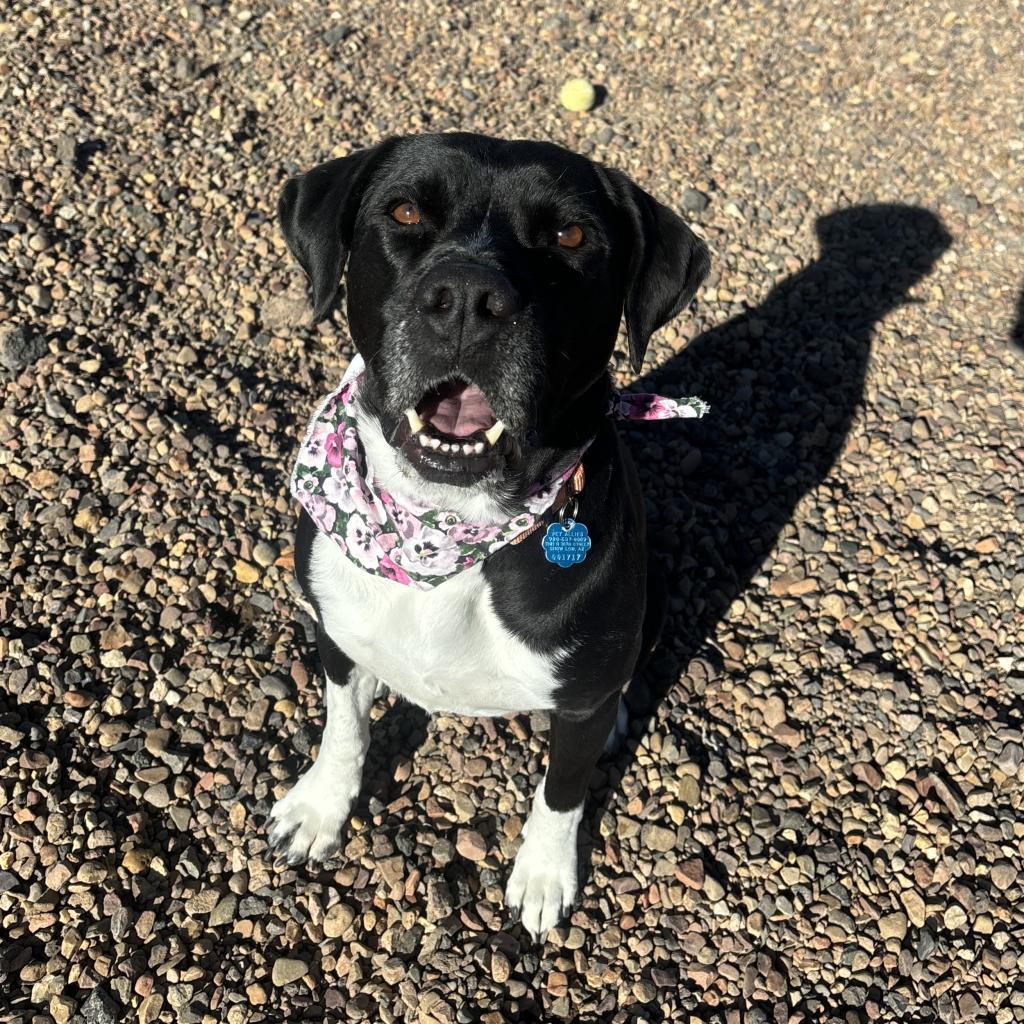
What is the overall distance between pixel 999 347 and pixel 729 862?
10.5 ft

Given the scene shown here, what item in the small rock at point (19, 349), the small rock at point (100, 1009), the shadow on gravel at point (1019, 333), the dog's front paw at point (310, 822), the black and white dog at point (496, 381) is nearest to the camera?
the black and white dog at point (496, 381)

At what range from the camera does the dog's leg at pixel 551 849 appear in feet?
10.5

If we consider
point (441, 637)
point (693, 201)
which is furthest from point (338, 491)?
point (693, 201)

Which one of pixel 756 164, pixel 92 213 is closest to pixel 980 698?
pixel 756 164

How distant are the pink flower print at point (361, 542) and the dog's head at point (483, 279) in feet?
1.01

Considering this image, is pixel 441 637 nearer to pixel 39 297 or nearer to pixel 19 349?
pixel 19 349

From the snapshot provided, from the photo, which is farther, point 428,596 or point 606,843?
point 606,843

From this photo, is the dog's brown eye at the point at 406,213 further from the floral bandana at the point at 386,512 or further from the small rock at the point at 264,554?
the small rock at the point at 264,554

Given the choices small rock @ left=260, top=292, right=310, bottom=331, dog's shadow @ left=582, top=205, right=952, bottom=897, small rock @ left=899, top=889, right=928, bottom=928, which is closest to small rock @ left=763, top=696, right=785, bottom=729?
dog's shadow @ left=582, top=205, right=952, bottom=897

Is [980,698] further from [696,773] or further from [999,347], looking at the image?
[999,347]

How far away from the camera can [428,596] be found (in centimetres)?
286

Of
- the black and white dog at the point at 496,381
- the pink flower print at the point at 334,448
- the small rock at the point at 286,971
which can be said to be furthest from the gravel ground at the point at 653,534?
the pink flower print at the point at 334,448

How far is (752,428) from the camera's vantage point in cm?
483

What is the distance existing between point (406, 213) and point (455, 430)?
607 mm
